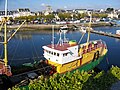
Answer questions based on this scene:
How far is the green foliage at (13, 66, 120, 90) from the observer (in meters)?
13.7

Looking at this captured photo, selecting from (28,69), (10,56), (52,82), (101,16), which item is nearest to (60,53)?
(28,69)

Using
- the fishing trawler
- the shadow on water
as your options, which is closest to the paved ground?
the shadow on water

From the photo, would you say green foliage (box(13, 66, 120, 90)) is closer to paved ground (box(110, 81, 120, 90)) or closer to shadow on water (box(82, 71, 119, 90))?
shadow on water (box(82, 71, 119, 90))

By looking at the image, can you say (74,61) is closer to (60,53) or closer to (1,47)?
(60,53)

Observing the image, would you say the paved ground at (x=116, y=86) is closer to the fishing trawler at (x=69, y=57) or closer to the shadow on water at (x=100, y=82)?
the shadow on water at (x=100, y=82)

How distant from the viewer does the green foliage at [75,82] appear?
13.7 metres

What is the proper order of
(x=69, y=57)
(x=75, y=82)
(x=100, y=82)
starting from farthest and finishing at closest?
(x=69, y=57) < (x=100, y=82) < (x=75, y=82)

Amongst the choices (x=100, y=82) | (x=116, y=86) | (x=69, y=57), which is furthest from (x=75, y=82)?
(x=69, y=57)

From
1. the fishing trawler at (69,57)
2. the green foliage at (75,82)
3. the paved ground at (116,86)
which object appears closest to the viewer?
the green foliage at (75,82)

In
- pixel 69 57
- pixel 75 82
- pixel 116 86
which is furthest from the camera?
pixel 69 57

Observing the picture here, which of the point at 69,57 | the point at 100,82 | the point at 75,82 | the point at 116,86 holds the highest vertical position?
the point at 75,82

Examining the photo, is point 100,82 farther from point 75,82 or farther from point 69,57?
point 69,57

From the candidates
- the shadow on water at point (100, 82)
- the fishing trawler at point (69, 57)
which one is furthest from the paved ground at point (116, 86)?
the fishing trawler at point (69, 57)

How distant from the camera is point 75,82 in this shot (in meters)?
14.6
